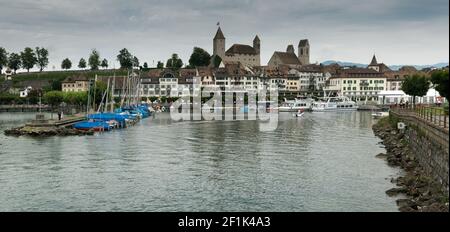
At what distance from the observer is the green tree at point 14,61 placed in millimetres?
184250

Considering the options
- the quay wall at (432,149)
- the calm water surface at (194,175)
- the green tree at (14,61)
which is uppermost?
the green tree at (14,61)

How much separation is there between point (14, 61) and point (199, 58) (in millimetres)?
58967

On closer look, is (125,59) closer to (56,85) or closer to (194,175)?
(56,85)

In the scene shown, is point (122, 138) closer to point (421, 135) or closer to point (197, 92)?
point (421, 135)

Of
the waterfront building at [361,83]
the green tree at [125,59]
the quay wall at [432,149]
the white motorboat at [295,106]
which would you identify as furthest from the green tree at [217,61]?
the quay wall at [432,149]

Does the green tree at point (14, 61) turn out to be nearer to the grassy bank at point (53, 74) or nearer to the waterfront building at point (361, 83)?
the grassy bank at point (53, 74)

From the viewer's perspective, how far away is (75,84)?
166625 mm

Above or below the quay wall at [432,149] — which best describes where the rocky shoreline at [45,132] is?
below

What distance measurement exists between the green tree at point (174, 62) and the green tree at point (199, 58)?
3919mm

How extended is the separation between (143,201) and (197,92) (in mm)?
128937

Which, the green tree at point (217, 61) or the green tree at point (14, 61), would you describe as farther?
the green tree at point (217, 61)

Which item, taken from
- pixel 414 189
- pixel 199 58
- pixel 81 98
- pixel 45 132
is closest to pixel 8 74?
pixel 199 58
